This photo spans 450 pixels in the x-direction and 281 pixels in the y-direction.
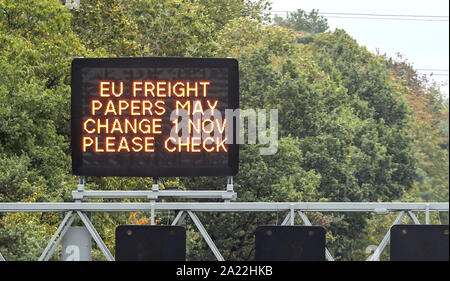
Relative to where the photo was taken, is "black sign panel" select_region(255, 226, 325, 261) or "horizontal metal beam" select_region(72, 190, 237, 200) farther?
"horizontal metal beam" select_region(72, 190, 237, 200)

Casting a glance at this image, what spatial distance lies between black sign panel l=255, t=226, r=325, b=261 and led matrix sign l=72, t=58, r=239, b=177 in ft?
6.04

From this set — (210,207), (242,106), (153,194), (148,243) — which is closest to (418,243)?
(210,207)

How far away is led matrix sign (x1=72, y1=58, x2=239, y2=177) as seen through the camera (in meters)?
12.9

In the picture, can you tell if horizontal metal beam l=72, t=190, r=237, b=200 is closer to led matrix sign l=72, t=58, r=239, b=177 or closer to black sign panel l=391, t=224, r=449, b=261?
led matrix sign l=72, t=58, r=239, b=177

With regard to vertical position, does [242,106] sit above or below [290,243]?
above

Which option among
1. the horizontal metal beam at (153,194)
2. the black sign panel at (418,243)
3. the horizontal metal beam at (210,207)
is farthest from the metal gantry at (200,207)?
the black sign panel at (418,243)

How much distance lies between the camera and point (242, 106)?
166 feet

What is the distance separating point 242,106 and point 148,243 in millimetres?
39404

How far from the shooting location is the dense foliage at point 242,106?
101 ft

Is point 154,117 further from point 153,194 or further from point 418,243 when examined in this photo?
point 418,243

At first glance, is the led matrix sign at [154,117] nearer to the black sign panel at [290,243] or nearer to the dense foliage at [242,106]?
the black sign panel at [290,243]

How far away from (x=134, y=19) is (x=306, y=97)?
1240cm

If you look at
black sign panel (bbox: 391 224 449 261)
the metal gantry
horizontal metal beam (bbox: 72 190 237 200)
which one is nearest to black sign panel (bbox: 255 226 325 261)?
the metal gantry
